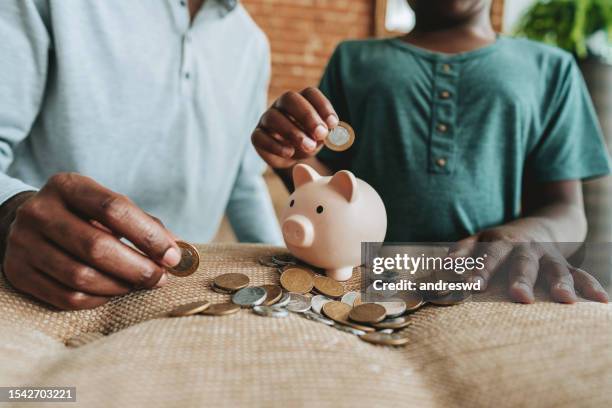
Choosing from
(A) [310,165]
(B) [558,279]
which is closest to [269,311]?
(B) [558,279]

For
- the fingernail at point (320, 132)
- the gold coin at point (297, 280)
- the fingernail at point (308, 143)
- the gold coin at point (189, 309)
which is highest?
the fingernail at point (320, 132)

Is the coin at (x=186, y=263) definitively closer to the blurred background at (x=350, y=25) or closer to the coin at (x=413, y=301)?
the coin at (x=413, y=301)

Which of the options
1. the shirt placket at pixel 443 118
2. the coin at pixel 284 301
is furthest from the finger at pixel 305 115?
the shirt placket at pixel 443 118

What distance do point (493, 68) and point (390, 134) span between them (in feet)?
0.80

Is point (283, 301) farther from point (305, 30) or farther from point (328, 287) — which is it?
point (305, 30)

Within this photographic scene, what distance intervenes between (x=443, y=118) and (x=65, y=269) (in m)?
0.74

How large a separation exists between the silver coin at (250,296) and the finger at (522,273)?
11.8 inches

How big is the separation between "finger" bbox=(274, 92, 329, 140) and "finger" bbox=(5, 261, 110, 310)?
353 mm

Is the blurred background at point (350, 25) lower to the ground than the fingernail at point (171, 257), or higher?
higher

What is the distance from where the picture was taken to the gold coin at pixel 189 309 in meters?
0.50

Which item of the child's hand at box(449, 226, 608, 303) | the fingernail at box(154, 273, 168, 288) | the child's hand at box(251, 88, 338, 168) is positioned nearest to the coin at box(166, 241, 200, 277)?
the fingernail at box(154, 273, 168, 288)

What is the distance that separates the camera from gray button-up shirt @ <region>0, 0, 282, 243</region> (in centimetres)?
80

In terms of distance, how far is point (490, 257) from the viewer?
2.11 ft

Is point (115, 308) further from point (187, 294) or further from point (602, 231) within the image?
point (602, 231)
